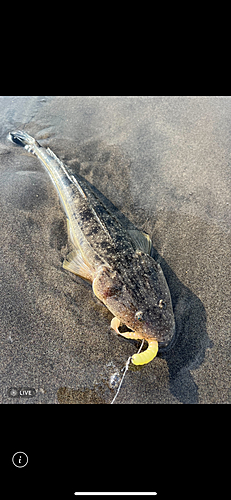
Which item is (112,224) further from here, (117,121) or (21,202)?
(117,121)

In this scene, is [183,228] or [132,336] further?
[183,228]

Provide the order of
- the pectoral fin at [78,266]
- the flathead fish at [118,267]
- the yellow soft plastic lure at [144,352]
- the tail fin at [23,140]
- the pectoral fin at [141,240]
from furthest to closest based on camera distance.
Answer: the tail fin at [23,140] < the pectoral fin at [141,240] < the pectoral fin at [78,266] < the flathead fish at [118,267] < the yellow soft plastic lure at [144,352]

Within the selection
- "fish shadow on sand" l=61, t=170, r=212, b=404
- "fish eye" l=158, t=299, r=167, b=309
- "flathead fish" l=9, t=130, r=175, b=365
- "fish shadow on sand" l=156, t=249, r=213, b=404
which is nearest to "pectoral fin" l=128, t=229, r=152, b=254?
"flathead fish" l=9, t=130, r=175, b=365

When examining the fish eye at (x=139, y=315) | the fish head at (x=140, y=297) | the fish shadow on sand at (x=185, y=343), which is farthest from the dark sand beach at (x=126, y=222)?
the fish eye at (x=139, y=315)

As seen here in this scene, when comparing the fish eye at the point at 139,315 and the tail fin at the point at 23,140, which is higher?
the tail fin at the point at 23,140

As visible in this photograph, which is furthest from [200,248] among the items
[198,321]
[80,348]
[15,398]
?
[15,398]

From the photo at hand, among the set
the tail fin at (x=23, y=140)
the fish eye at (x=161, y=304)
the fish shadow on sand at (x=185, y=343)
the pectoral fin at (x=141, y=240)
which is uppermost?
the tail fin at (x=23, y=140)

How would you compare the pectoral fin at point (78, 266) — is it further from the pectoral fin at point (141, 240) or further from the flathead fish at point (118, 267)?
the pectoral fin at point (141, 240)

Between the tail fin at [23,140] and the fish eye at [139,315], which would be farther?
the tail fin at [23,140]
